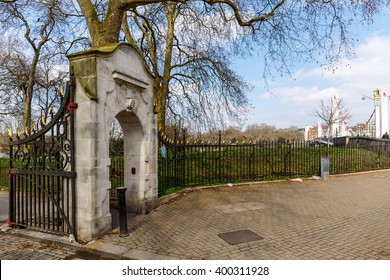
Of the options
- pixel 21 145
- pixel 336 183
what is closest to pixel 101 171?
pixel 21 145

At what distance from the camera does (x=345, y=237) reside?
16.2 ft

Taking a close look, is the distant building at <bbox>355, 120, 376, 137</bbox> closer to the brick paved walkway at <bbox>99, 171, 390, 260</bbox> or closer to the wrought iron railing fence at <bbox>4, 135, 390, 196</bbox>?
the wrought iron railing fence at <bbox>4, 135, 390, 196</bbox>

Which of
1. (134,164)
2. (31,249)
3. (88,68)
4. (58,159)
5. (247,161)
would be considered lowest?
(31,249)

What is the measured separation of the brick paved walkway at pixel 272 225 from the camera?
4.39 m

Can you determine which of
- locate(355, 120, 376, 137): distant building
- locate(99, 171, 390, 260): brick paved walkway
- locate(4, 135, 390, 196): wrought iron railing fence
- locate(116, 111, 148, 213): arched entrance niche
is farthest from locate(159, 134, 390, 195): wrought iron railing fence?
locate(355, 120, 376, 137): distant building

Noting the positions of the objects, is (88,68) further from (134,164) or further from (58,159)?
(134,164)

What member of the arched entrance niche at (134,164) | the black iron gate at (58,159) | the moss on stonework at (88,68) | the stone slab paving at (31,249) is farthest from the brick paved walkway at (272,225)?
the moss on stonework at (88,68)

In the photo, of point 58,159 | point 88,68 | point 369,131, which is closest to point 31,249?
point 58,159

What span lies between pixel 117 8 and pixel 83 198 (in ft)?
17.4

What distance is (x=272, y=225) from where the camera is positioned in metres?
5.79

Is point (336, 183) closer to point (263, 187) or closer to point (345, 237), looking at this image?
point (263, 187)

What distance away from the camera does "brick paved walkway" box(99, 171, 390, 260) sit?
4.39 metres

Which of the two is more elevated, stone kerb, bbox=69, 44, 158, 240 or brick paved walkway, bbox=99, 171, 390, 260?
stone kerb, bbox=69, 44, 158, 240

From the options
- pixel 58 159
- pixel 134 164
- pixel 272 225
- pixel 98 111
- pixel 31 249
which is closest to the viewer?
pixel 31 249
